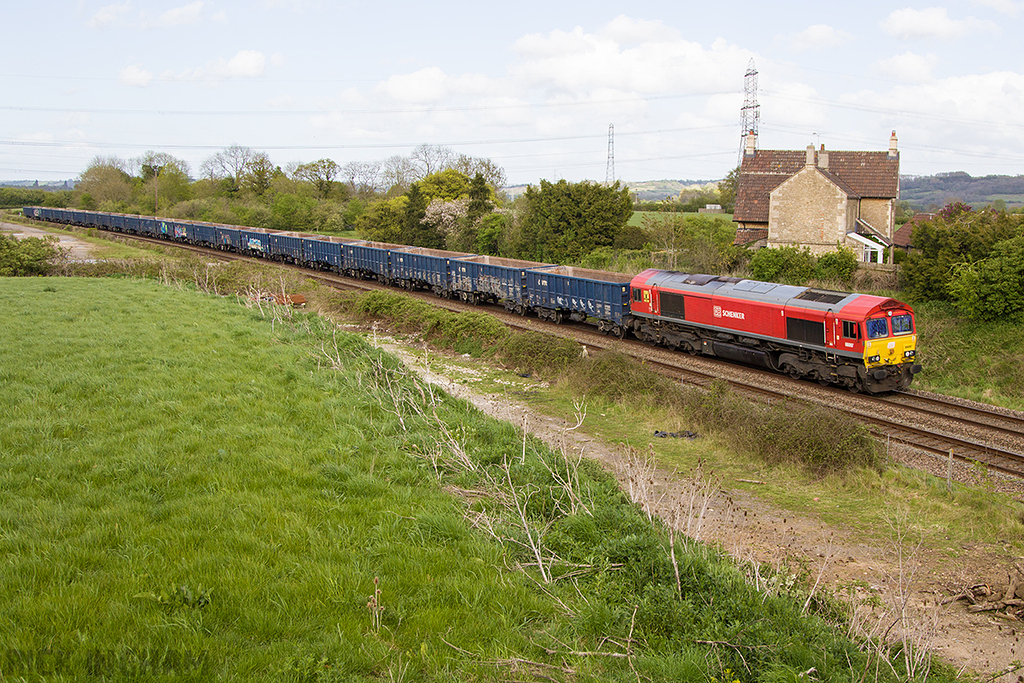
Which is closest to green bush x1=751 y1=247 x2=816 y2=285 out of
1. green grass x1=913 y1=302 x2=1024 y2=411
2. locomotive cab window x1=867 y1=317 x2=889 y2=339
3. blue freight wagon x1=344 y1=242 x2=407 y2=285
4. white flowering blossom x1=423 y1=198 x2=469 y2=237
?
green grass x1=913 y1=302 x2=1024 y2=411

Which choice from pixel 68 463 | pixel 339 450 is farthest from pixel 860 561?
pixel 68 463

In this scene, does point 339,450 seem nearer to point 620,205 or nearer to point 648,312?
point 648,312

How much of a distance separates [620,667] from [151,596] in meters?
4.19

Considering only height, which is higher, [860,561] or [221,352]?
[221,352]

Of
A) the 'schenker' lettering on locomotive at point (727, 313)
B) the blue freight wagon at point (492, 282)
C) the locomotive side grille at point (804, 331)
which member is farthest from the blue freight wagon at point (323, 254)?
the locomotive side grille at point (804, 331)

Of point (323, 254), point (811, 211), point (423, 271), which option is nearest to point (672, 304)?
point (811, 211)

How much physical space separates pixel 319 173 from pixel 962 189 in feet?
466

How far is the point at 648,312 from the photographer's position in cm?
2583

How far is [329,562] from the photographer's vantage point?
7141 mm

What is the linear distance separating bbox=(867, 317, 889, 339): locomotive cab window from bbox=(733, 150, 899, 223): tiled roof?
2092cm

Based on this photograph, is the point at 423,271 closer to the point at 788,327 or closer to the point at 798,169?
the point at 788,327

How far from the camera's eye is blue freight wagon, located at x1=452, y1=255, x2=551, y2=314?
1264 inches

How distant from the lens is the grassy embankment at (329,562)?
5.58m

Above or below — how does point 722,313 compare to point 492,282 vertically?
below
